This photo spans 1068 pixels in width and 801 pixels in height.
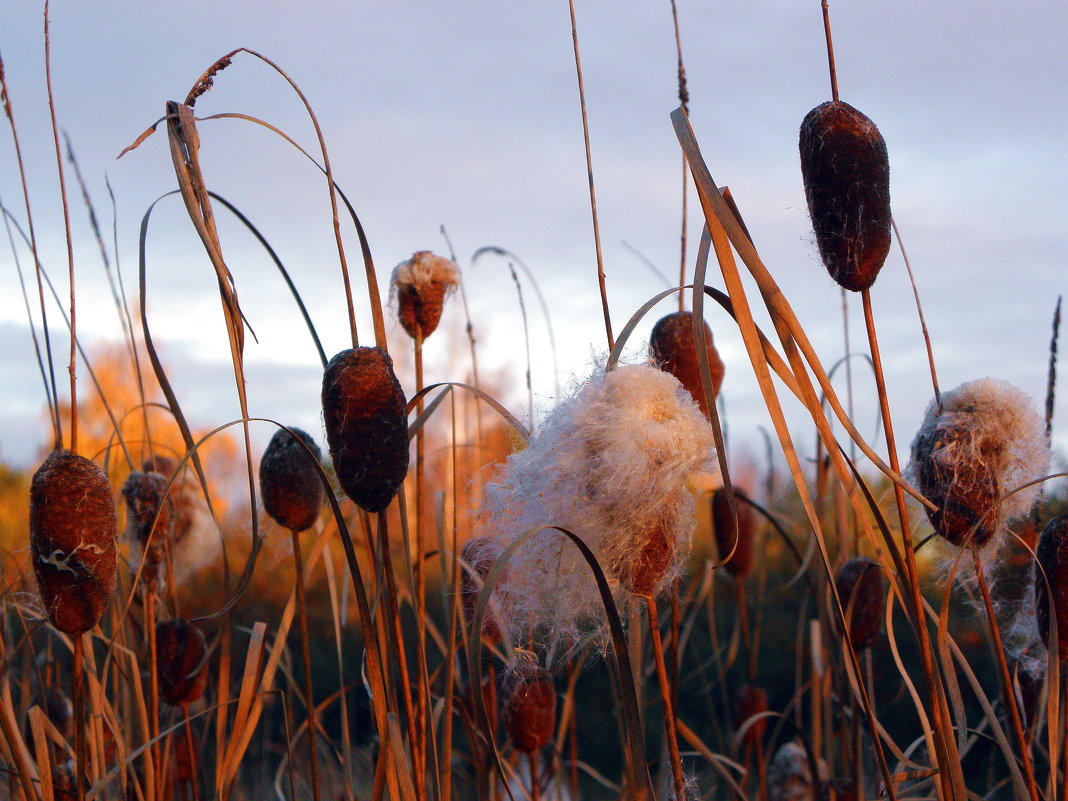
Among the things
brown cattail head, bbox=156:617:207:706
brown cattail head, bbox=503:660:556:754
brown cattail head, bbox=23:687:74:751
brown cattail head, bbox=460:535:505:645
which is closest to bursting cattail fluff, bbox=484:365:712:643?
brown cattail head, bbox=460:535:505:645

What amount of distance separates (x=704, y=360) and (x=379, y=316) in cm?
37

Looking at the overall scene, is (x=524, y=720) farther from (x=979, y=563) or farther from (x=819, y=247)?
(x=819, y=247)

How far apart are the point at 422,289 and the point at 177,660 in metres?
0.67

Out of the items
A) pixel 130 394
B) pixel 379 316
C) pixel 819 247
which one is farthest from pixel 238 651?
pixel 819 247

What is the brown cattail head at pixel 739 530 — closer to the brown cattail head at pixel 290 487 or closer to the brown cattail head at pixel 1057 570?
the brown cattail head at pixel 1057 570

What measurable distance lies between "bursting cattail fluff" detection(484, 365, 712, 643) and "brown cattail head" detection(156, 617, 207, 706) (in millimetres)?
773

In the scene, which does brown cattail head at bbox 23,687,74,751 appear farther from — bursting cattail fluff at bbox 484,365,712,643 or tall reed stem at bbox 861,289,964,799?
tall reed stem at bbox 861,289,964,799

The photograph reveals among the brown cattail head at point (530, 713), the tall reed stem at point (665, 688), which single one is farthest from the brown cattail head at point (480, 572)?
the tall reed stem at point (665, 688)

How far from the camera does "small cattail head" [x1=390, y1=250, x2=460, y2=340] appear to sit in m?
1.28

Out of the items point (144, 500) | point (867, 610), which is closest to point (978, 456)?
point (867, 610)

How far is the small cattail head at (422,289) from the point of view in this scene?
1.28 m

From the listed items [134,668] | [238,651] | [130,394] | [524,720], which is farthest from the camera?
[130,394]

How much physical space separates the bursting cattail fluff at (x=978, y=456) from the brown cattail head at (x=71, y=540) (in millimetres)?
851

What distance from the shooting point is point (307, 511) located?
124 centimetres
